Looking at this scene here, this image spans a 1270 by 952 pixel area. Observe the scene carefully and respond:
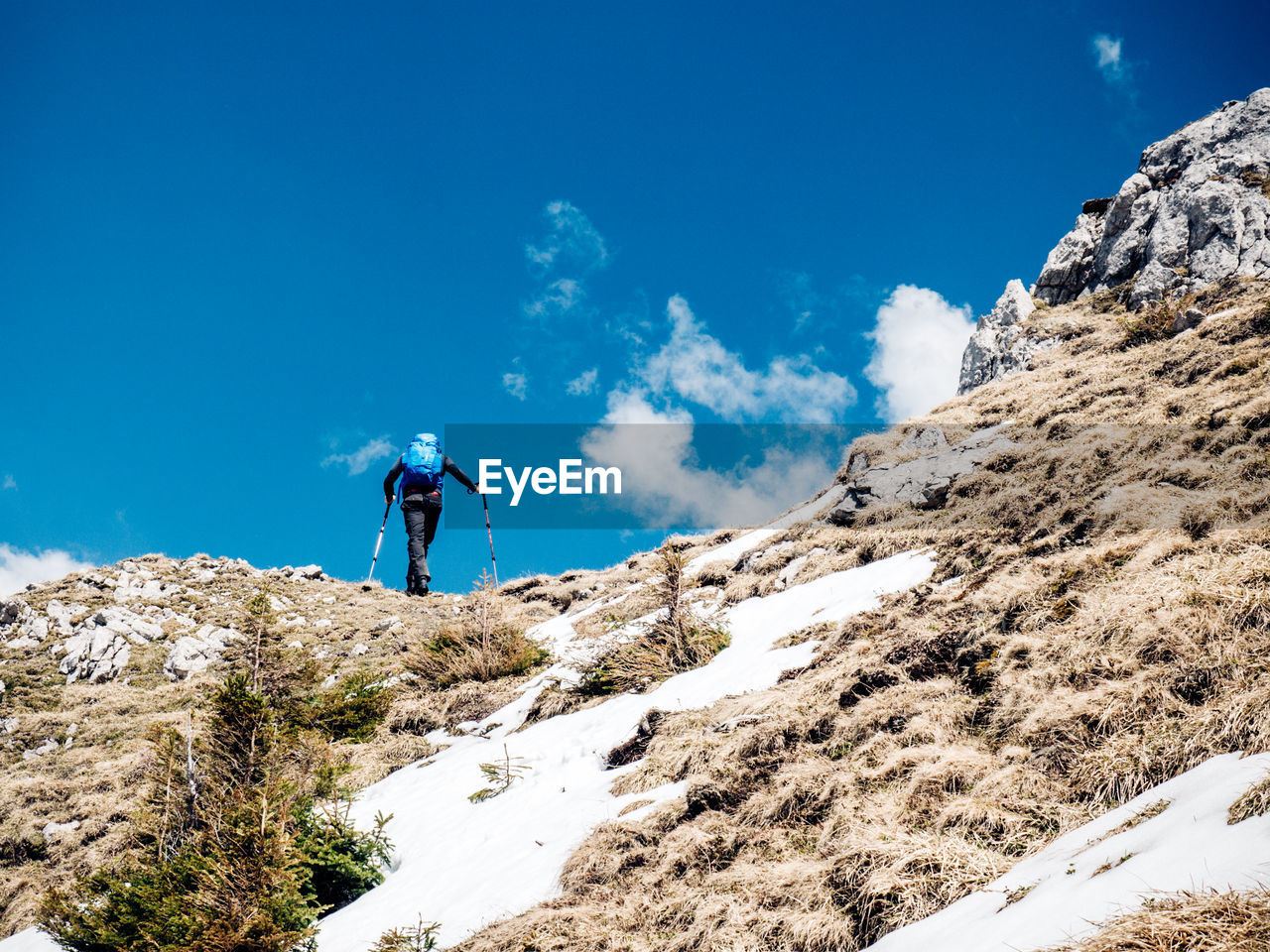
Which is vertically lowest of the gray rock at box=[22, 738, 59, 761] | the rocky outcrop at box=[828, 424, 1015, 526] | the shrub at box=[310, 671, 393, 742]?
the shrub at box=[310, 671, 393, 742]

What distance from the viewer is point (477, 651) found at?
1207 cm

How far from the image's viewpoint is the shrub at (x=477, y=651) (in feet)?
39.3

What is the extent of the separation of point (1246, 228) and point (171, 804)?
28.8m

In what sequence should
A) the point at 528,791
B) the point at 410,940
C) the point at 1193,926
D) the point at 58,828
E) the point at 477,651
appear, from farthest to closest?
the point at 477,651 → the point at 58,828 → the point at 528,791 → the point at 410,940 → the point at 1193,926

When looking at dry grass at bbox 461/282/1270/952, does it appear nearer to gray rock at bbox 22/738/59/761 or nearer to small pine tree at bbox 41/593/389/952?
small pine tree at bbox 41/593/389/952

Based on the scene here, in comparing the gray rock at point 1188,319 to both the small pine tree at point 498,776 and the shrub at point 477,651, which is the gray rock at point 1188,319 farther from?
the small pine tree at point 498,776

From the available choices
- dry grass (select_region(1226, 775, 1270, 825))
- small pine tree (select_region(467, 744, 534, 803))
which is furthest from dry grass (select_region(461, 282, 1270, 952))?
small pine tree (select_region(467, 744, 534, 803))

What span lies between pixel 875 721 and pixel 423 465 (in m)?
11.6

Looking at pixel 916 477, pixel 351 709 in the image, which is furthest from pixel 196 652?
pixel 916 477

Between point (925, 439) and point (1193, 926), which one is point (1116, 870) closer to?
point (1193, 926)

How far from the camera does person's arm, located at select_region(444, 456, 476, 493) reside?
15764mm

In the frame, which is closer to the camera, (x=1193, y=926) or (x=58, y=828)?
(x=1193, y=926)

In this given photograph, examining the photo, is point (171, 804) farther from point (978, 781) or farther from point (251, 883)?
point (978, 781)

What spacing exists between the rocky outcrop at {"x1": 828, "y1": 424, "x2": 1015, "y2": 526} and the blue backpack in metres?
8.13
